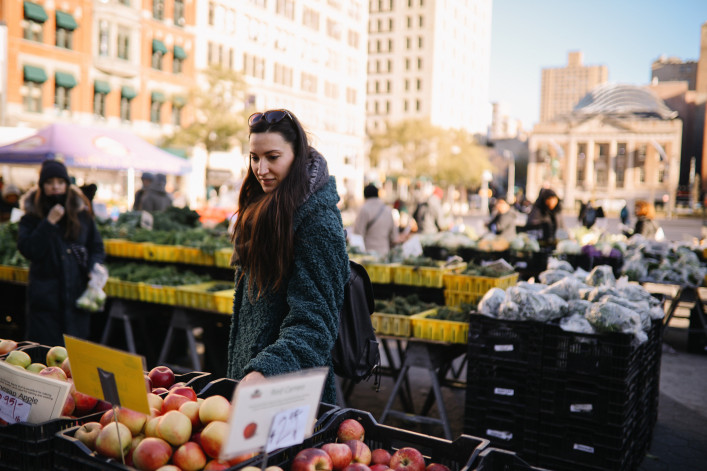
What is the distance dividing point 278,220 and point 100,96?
3627cm

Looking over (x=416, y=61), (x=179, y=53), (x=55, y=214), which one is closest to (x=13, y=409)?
(x=55, y=214)

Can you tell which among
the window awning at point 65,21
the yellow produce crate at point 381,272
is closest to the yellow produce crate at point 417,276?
the yellow produce crate at point 381,272

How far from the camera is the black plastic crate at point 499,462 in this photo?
1.82 m

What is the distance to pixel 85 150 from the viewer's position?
11.7m

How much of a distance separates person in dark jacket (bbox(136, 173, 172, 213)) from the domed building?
3170 inches

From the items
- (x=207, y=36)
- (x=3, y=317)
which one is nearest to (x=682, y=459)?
(x=3, y=317)

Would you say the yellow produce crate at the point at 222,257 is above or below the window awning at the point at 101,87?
below

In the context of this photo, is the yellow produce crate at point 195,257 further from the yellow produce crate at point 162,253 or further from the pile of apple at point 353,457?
the pile of apple at point 353,457

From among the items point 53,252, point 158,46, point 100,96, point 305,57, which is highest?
point 305,57

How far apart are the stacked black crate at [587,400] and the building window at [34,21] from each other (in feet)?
111

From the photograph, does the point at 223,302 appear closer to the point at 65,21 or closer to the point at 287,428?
the point at 287,428

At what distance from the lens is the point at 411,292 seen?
6375mm

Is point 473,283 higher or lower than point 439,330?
higher

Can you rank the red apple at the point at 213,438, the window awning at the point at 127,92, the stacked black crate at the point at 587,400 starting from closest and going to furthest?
the red apple at the point at 213,438, the stacked black crate at the point at 587,400, the window awning at the point at 127,92
